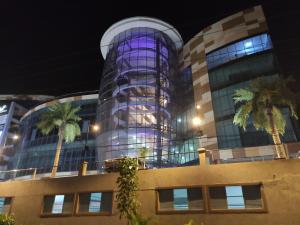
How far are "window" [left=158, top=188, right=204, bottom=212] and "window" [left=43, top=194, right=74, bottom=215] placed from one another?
25.2 ft

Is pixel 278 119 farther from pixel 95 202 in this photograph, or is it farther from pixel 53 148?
pixel 53 148

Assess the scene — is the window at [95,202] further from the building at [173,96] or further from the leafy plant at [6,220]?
the building at [173,96]

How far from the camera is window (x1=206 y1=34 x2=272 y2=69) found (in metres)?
38.1

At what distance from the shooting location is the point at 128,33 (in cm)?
5156

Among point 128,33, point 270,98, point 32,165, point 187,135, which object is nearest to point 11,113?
point 32,165

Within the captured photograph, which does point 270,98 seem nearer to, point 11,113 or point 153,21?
point 153,21

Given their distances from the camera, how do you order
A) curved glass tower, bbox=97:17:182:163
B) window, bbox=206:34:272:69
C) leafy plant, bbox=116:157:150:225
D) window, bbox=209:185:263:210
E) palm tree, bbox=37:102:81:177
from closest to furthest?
window, bbox=209:185:263:210
leafy plant, bbox=116:157:150:225
palm tree, bbox=37:102:81:177
window, bbox=206:34:272:69
curved glass tower, bbox=97:17:182:163

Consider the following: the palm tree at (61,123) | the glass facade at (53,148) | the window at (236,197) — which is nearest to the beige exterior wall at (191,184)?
the window at (236,197)

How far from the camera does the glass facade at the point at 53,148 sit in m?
48.1

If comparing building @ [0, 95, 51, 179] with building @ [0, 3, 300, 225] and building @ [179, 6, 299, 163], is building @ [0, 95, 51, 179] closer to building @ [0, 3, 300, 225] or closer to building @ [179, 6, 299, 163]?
building @ [0, 3, 300, 225]

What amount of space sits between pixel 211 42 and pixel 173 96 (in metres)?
12.2

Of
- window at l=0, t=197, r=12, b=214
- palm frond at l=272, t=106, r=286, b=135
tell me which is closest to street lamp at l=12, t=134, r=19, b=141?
window at l=0, t=197, r=12, b=214

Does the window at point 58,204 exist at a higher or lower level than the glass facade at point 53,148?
lower

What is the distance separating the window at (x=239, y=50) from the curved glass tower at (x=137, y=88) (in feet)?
31.2
